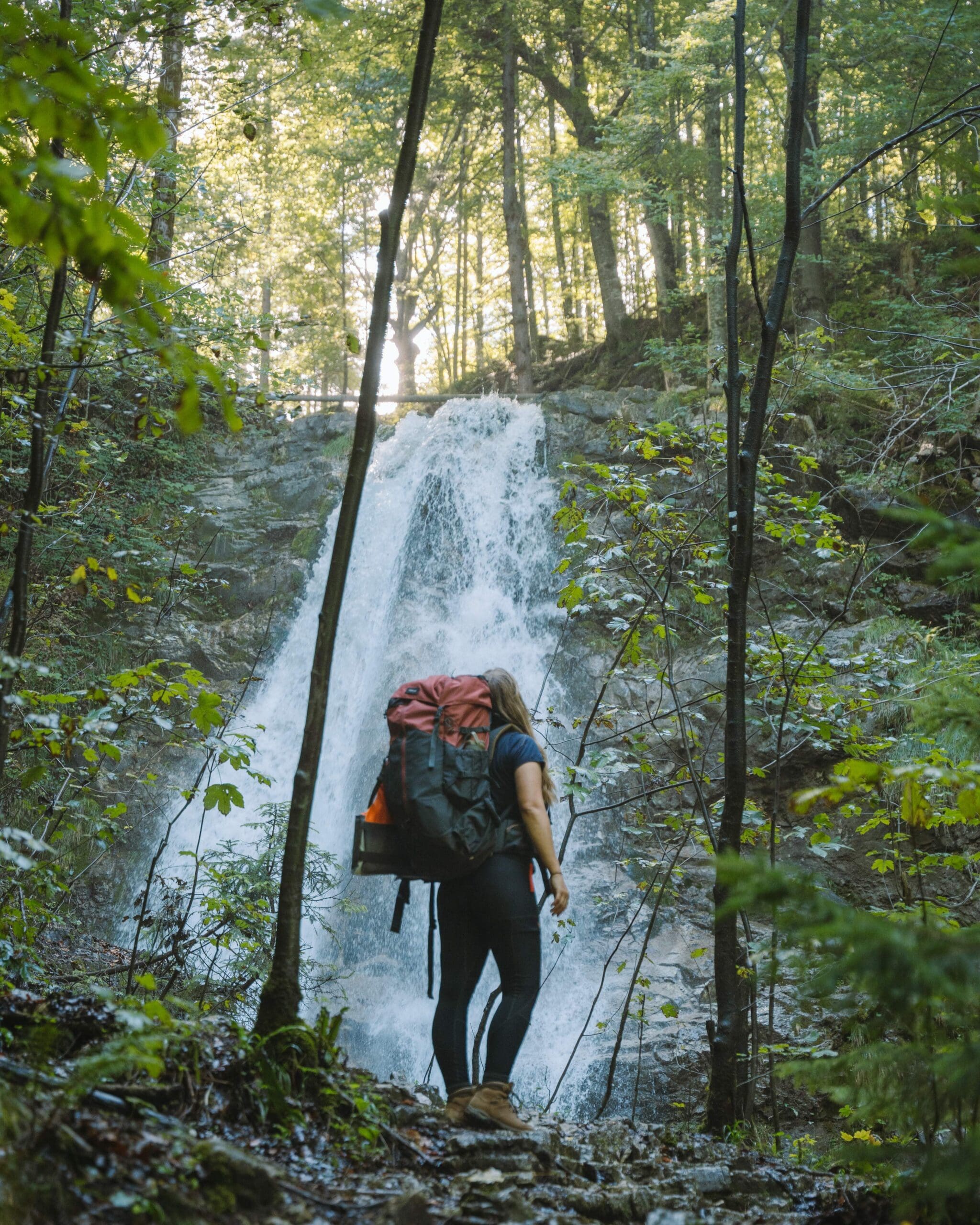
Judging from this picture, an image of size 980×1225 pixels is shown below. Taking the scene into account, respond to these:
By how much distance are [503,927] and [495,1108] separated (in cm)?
57

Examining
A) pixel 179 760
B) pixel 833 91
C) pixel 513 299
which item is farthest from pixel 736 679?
pixel 833 91

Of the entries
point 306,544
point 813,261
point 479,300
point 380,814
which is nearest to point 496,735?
point 380,814

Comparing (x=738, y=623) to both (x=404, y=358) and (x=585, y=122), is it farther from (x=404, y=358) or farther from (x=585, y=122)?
(x=404, y=358)

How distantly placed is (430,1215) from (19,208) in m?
2.01

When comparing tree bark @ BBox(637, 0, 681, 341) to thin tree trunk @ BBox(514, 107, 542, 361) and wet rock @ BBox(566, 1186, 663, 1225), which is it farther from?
wet rock @ BBox(566, 1186, 663, 1225)

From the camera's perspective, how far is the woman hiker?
3078 millimetres

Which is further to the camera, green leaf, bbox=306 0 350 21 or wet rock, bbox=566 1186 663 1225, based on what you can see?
wet rock, bbox=566 1186 663 1225

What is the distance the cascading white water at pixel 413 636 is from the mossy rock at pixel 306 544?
25 cm

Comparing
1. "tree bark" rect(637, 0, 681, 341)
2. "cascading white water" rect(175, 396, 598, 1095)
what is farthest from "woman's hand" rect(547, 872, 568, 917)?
"tree bark" rect(637, 0, 681, 341)

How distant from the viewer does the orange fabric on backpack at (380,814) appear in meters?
3.19

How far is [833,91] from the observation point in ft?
51.0

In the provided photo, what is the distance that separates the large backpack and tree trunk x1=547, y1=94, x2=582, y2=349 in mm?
18534

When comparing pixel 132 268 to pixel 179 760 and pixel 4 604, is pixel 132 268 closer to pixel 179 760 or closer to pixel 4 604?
pixel 4 604

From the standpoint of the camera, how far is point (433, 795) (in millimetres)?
3025
